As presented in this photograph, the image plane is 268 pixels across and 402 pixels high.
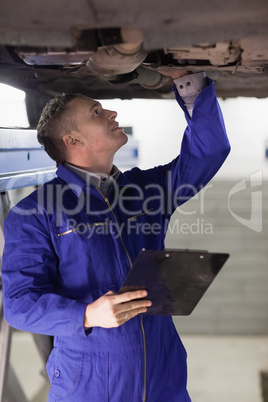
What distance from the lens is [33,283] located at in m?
1.22

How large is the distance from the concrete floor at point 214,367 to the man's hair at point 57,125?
2004 millimetres

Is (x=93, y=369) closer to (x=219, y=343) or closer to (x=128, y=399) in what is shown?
(x=128, y=399)

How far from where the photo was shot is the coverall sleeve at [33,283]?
3.81 feet

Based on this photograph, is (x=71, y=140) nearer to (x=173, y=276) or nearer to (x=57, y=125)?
(x=57, y=125)

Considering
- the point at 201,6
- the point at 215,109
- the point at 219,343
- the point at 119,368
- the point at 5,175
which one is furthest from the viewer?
the point at 219,343

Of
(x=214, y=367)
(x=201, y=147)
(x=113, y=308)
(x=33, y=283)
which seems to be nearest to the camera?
(x=113, y=308)

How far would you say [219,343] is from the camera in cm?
369

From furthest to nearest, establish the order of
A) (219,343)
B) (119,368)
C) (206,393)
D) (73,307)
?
(219,343), (206,393), (119,368), (73,307)

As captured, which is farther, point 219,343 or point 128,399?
point 219,343

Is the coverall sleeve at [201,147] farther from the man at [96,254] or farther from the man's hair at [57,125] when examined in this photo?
the man's hair at [57,125]

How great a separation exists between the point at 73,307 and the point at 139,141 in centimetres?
268

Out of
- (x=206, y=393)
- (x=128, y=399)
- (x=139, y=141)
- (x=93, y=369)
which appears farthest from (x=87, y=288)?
(x=139, y=141)

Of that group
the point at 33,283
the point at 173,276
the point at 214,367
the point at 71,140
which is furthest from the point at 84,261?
the point at 214,367

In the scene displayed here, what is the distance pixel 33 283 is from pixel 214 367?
98.5 inches
